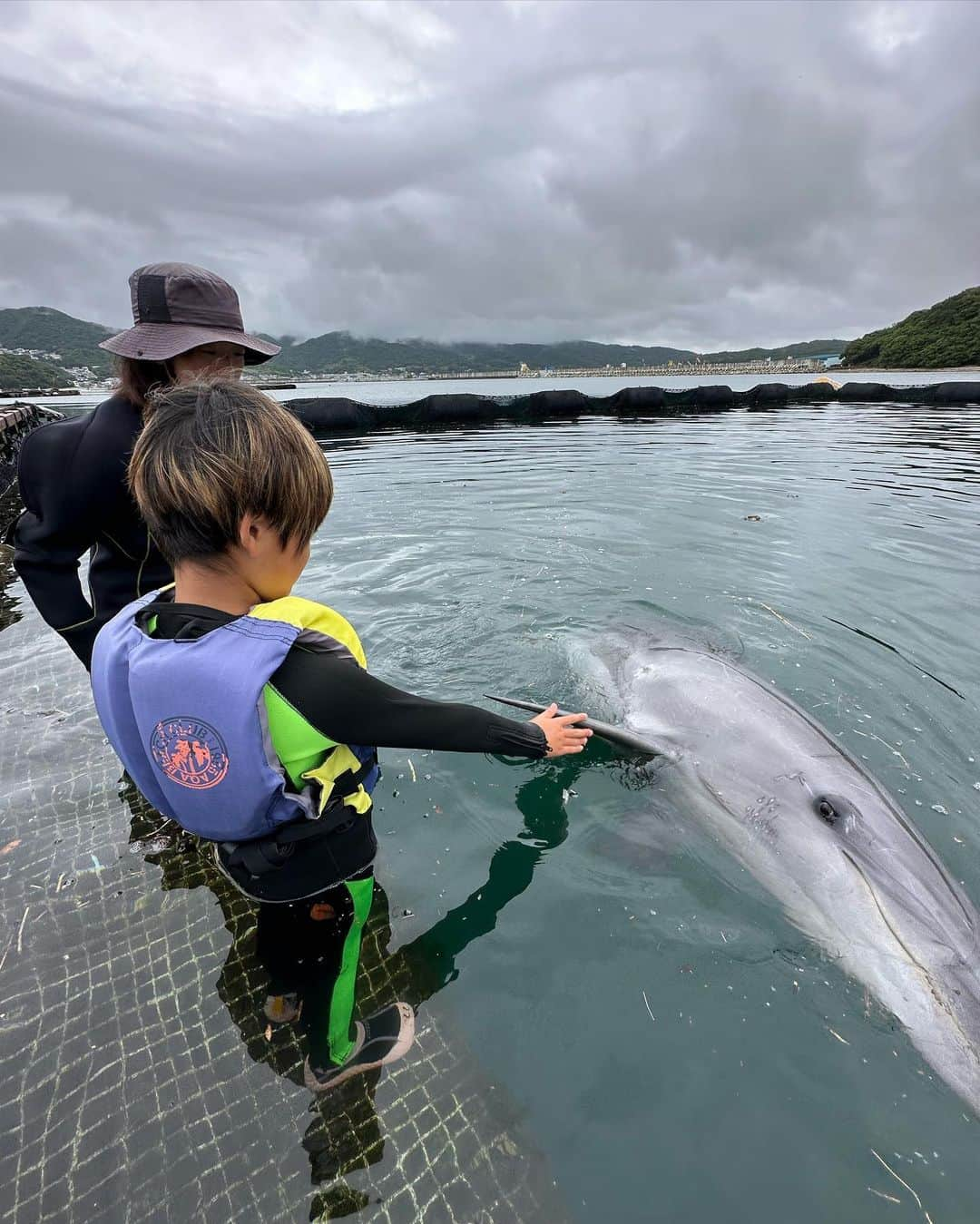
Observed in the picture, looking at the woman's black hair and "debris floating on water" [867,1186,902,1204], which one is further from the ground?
the woman's black hair

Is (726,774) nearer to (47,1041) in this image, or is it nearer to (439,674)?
(439,674)

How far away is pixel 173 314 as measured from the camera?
3326mm

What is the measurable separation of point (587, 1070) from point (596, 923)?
83 cm

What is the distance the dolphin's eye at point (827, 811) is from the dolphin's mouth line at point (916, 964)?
9.3 inches

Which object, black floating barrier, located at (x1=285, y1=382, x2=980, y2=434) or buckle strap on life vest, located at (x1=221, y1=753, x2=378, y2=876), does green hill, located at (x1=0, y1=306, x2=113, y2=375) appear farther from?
buckle strap on life vest, located at (x1=221, y1=753, x2=378, y2=876)

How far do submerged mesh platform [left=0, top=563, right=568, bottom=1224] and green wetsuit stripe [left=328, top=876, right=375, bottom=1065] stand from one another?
0.54ft

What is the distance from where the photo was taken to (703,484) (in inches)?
615

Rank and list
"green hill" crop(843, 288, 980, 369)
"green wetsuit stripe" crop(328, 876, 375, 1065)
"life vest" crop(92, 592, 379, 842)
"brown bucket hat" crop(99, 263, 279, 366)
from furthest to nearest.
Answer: "green hill" crop(843, 288, 980, 369)
"brown bucket hat" crop(99, 263, 279, 366)
"green wetsuit stripe" crop(328, 876, 375, 1065)
"life vest" crop(92, 592, 379, 842)

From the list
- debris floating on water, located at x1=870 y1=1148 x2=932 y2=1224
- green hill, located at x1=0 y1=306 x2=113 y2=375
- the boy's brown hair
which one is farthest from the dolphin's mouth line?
green hill, located at x1=0 y1=306 x2=113 y2=375

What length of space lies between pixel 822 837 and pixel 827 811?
0.19 meters

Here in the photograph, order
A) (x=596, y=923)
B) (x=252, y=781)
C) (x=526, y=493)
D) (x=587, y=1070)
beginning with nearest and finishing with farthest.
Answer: (x=252, y=781), (x=587, y=1070), (x=596, y=923), (x=526, y=493)

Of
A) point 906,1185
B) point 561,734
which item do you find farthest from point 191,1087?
point 906,1185

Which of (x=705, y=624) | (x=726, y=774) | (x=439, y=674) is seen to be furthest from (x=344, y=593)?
(x=726, y=774)

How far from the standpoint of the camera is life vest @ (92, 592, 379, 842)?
2086 mm
